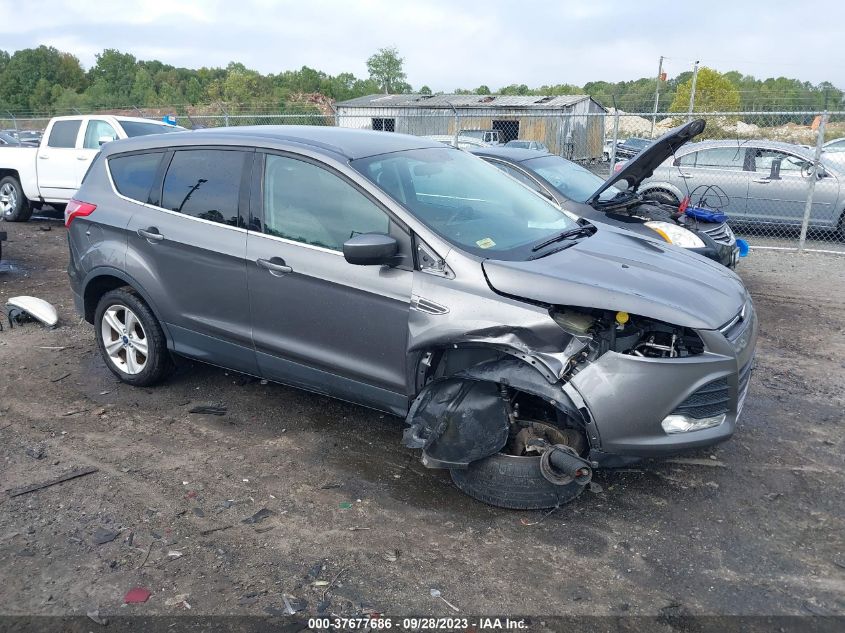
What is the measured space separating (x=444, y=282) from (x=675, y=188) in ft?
31.3

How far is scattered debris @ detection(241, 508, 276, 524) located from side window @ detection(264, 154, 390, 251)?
1437mm

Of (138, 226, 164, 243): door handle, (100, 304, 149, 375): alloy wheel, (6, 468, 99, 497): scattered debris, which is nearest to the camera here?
(6, 468, 99, 497): scattered debris

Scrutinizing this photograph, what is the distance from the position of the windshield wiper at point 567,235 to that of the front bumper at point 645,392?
0.87m

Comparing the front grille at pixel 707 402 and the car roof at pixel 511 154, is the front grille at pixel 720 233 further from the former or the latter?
the front grille at pixel 707 402

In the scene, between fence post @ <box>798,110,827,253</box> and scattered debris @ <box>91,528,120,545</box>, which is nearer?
scattered debris @ <box>91,528,120,545</box>

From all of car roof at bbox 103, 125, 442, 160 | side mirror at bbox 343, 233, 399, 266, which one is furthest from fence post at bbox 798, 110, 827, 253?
side mirror at bbox 343, 233, 399, 266

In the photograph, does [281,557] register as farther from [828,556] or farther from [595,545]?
[828,556]

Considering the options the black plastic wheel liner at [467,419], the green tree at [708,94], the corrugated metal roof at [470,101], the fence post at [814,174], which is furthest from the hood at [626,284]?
the green tree at [708,94]

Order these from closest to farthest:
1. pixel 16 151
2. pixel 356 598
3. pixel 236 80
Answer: pixel 356 598 < pixel 16 151 < pixel 236 80

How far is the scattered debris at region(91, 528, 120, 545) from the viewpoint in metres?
3.22

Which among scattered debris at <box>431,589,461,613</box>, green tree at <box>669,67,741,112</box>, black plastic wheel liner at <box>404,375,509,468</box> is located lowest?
scattered debris at <box>431,589,461,613</box>

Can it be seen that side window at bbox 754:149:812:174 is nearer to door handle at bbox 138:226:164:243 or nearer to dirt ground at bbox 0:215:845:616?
dirt ground at bbox 0:215:845:616

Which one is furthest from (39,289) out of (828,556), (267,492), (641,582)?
(828,556)

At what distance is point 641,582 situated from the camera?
2.96 meters
